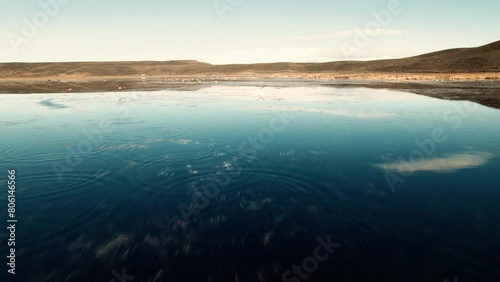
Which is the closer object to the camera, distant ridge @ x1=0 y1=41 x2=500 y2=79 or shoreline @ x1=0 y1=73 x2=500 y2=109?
shoreline @ x1=0 y1=73 x2=500 y2=109

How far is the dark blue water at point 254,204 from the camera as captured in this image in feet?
18.1

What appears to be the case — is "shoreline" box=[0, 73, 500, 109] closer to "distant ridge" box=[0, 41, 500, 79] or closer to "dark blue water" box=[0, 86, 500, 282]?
"dark blue water" box=[0, 86, 500, 282]

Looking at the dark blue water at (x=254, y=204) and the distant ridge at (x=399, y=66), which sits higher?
the dark blue water at (x=254, y=204)

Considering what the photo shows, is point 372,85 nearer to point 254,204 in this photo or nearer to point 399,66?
point 254,204

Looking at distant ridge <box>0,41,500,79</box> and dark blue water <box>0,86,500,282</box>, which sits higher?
dark blue water <box>0,86,500,282</box>

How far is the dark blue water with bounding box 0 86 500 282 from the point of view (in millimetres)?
5508

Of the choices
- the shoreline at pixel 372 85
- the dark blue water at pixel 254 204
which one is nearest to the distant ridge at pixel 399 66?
the shoreline at pixel 372 85

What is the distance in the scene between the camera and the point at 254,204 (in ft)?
25.7

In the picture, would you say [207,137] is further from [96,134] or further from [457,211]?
[457,211]

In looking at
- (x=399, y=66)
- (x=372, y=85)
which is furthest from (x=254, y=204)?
(x=399, y=66)

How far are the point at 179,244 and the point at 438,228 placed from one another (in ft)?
18.7

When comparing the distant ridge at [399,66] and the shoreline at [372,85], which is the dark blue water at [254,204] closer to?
the shoreline at [372,85]

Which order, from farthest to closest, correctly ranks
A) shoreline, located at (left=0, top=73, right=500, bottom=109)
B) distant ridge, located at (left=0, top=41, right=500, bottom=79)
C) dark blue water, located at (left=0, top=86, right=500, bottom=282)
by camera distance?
distant ridge, located at (left=0, top=41, right=500, bottom=79)
shoreline, located at (left=0, top=73, right=500, bottom=109)
dark blue water, located at (left=0, top=86, right=500, bottom=282)

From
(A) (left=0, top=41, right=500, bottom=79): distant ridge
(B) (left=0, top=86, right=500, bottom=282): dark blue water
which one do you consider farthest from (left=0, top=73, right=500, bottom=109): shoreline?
(A) (left=0, top=41, right=500, bottom=79): distant ridge
